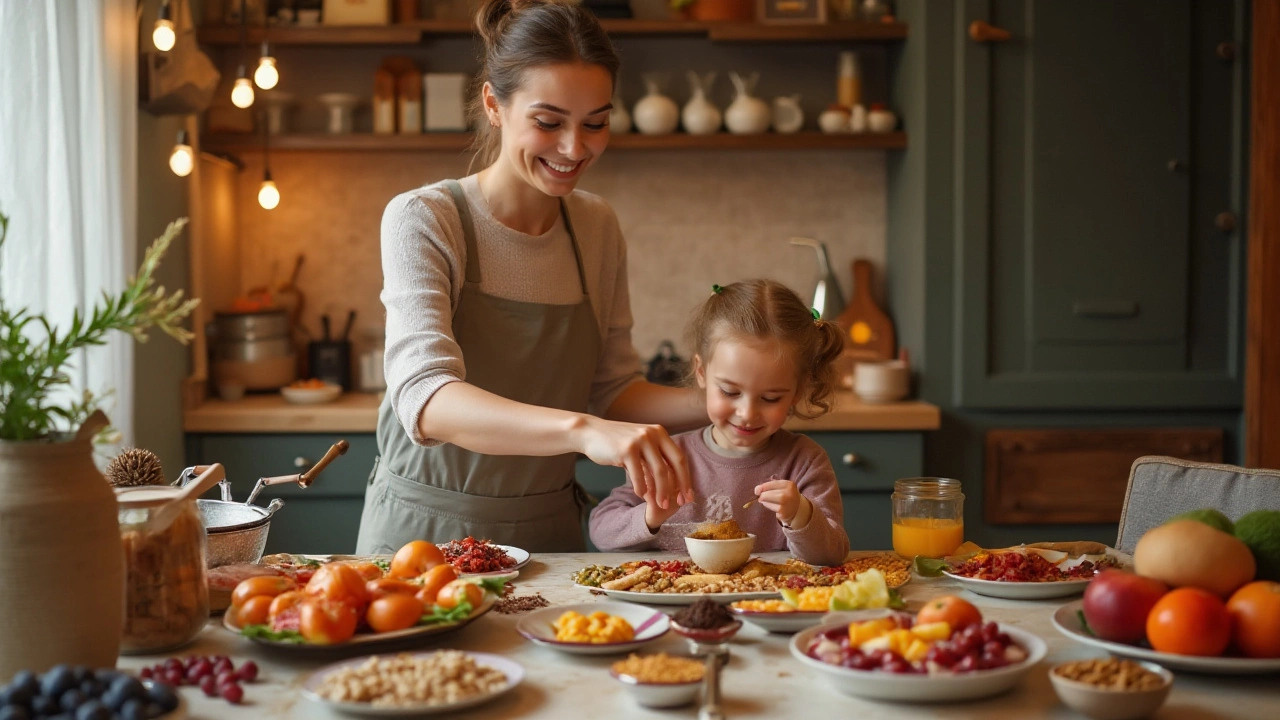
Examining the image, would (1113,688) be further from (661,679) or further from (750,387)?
(750,387)

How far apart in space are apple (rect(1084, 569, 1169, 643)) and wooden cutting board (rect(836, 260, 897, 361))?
242cm

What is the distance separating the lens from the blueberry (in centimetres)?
98

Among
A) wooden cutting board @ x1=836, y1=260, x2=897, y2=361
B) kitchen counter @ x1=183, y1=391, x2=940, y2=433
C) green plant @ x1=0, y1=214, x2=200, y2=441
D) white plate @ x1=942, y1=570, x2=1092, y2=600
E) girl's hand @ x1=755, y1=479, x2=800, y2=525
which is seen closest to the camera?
green plant @ x1=0, y1=214, x2=200, y2=441

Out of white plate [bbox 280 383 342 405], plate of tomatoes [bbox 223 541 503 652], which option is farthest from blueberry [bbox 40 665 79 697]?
white plate [bbox 280 383 342 405]

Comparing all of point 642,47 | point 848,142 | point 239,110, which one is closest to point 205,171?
point 239,110

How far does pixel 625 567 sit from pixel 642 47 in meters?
2.48

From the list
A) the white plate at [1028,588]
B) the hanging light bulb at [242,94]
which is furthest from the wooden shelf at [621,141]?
the white plate at [1028,588]

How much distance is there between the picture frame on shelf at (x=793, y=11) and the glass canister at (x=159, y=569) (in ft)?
8.65

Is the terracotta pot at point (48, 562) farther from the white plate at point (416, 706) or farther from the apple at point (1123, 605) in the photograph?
the apple at point (1123, 605)

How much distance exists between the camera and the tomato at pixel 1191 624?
3.67ft

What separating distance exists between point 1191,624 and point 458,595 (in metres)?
0.72

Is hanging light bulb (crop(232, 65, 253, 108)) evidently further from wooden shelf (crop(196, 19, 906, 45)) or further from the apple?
the apple

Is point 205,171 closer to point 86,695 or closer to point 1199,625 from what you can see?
point 86,695

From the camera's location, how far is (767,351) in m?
1.92
